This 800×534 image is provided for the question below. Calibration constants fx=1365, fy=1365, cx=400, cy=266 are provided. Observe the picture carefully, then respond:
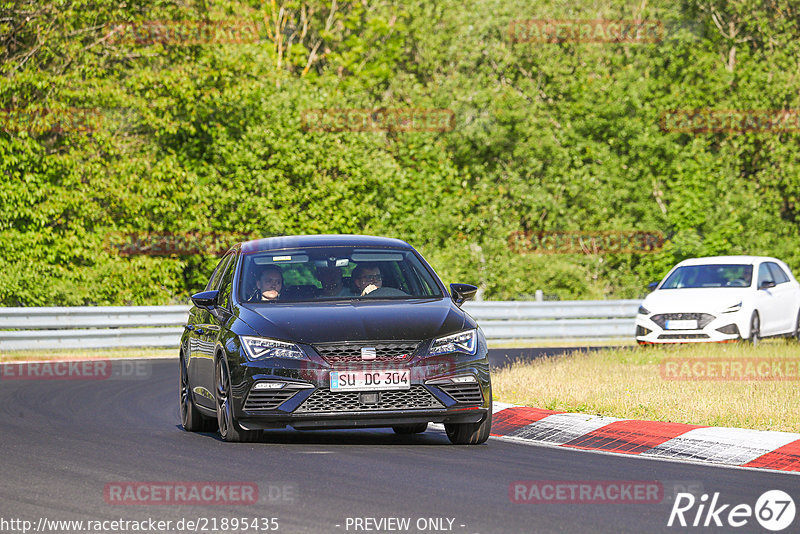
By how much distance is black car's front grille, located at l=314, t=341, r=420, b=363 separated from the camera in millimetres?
9820

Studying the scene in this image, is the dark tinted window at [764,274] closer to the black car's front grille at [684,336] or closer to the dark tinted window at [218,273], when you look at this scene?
the black car's front grille at [684,336]

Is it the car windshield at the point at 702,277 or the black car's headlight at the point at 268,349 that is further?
the car windshield at the point at 702,277

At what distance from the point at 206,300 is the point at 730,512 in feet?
17.5

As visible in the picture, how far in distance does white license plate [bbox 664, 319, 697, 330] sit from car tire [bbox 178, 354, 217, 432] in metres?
10.6

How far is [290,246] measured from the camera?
11.5m

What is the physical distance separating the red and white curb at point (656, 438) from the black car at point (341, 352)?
965 millimetres

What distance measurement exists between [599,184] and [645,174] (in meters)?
2.01

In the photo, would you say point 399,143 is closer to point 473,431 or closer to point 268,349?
point 473,431

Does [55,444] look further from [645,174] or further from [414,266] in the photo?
[645,174]

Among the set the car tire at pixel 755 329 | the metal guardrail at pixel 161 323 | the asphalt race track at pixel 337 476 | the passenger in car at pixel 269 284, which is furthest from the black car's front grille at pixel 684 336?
the passenger in car at pixel 269 284

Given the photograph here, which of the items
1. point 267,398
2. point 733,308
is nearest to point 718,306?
point 733,308

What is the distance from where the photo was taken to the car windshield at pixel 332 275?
11.0 m

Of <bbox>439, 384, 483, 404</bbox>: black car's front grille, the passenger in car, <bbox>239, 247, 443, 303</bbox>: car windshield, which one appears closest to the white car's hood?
<bbox>239, 247, 443, 303</bbox>: car windshield

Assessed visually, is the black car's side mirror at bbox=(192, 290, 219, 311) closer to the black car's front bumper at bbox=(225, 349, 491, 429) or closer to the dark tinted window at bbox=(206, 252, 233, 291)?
the dark tinted window at bbox=(206, 252, 233, 291)
